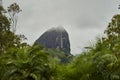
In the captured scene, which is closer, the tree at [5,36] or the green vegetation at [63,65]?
the green vegetation at [63,65]

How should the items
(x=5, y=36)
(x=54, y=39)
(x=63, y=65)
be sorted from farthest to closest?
(x=54, y=39) → (x=5, y=36) → (x=63, y=65)

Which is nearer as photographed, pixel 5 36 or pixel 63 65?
pixel 63 65

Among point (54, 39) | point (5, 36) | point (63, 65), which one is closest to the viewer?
point (63, 65)

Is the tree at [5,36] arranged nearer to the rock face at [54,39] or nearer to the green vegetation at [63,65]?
the green vegetation at [63,65]

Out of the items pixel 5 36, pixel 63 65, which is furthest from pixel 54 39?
pixel 63 65

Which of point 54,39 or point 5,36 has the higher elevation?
point 54,39

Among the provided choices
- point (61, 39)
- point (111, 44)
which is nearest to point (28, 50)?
point (111, 44)

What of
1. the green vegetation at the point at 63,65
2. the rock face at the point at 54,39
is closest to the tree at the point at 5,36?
the green vegetation at the point at 63,65

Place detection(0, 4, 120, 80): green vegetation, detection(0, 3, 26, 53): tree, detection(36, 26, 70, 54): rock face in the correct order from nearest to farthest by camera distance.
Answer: detection(0, 4, 120, 80): green vegetation < detection(0, 3, 26, 53): tree < detection(36, 26, 70, 54): rock face

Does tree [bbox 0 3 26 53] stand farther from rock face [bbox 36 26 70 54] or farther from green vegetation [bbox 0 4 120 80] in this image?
rock face [bbox 36 26 70 54]

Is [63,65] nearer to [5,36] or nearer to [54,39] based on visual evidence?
[5,36]

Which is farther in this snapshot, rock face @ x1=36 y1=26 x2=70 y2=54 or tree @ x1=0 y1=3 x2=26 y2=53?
rock face @ x1=36 y1=26 x2=70 y2=54

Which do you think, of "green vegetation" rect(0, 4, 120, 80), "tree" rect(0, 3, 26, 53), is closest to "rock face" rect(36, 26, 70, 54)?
"tree" rect(0, 3, 26, 53)

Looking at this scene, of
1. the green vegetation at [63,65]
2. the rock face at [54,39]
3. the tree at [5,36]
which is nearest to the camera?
the green vegetation at [63,65]
